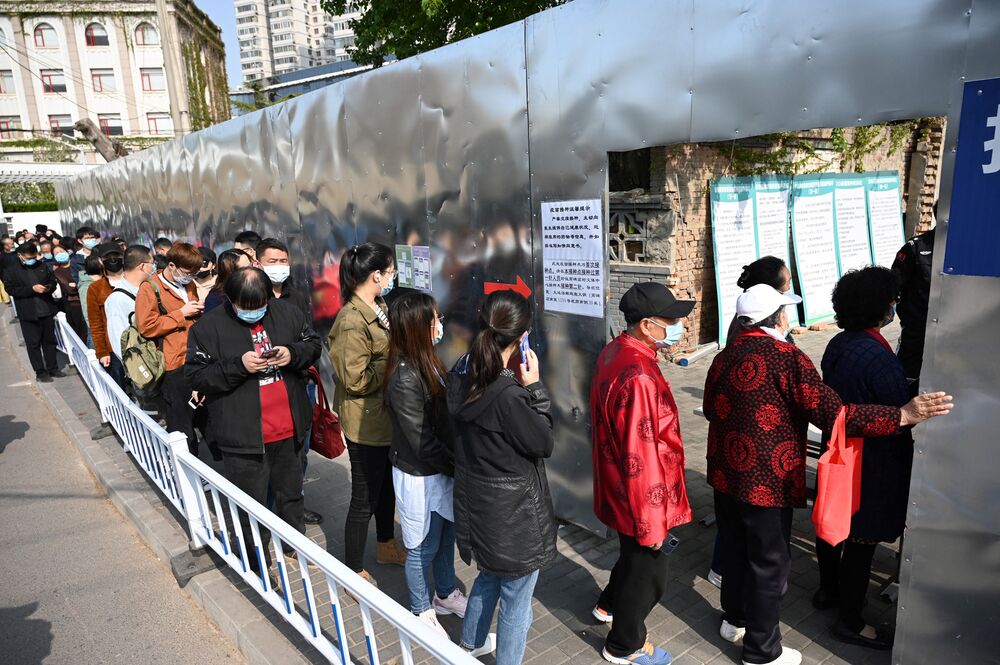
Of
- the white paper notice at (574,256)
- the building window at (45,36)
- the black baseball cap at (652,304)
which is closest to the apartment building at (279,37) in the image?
the building window at (45,36)

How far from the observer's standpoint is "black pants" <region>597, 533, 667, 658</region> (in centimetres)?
265

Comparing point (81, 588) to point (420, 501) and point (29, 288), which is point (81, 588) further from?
point (29, 288)

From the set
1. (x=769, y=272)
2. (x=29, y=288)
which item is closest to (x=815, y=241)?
(x=769, y=272)

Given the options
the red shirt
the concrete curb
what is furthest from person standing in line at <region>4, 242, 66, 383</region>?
the red shirt

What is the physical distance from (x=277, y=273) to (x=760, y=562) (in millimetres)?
3449

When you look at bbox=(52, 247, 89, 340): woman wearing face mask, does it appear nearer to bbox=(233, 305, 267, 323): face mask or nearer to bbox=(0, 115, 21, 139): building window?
bbox=(233, 305, 267, 323): face mask

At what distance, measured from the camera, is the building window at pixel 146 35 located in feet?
140

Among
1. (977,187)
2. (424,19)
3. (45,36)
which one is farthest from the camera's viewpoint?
(45,36)

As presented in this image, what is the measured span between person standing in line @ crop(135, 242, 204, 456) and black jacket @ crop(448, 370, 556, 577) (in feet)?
8.69

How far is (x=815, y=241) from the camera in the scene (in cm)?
913

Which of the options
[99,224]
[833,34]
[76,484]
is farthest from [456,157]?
[99,224]

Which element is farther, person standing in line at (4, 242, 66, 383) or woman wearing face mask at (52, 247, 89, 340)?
woman wearing face mask at (52, 247, 89, 340)

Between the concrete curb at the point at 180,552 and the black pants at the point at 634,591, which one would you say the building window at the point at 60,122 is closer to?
the concrete curb at the point at 180,552

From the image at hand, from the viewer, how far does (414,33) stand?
10.5 metres
